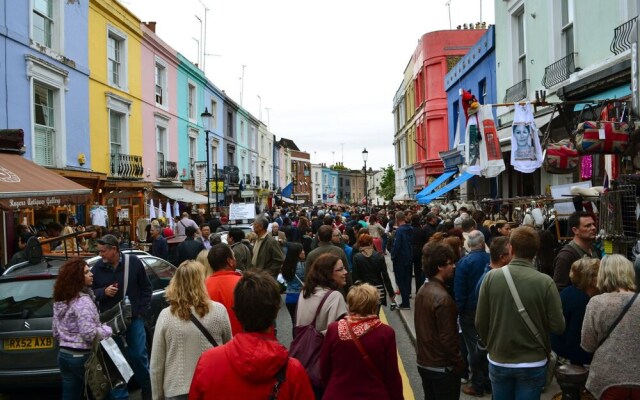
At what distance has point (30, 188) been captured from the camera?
9992 millimetres

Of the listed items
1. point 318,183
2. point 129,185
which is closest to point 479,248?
point 129,185

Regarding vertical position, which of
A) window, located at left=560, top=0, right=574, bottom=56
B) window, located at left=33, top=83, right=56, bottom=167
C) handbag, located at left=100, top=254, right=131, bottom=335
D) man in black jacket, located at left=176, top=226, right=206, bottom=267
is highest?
window, located at left=560, top=0, right=574, bottom=56

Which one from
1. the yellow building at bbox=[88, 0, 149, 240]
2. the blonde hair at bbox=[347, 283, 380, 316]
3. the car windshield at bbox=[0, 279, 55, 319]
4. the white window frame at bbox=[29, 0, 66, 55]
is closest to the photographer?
the blonde hair at bbox=[347, 283, 380, 316]

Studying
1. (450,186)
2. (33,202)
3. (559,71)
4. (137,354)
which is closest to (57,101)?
(33,202)

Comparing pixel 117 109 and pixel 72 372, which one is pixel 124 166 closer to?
pixel 117 109

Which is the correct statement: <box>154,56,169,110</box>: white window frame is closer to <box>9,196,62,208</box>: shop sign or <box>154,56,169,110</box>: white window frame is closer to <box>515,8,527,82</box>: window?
<box>9,196,62,208</box>: shop sign

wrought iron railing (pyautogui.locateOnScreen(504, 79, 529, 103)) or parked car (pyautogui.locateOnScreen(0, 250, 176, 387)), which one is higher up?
wrought iron railing (pyautogui.locateOnScreen(504, 79, 529, 103))

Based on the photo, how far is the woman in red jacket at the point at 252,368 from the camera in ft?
8.57

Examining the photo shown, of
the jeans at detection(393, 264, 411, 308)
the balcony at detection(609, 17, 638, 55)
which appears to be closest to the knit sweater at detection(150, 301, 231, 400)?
the jeans at detection(393, 264, 411, 308)

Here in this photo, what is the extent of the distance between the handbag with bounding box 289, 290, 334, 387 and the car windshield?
338 cm

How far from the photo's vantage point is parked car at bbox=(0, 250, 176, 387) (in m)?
6.02

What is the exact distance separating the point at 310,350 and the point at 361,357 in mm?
632

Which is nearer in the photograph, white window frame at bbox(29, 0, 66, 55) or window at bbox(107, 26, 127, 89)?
white window frame at bbox(29, 0, 66, 55)

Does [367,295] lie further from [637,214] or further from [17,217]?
[17,217]
